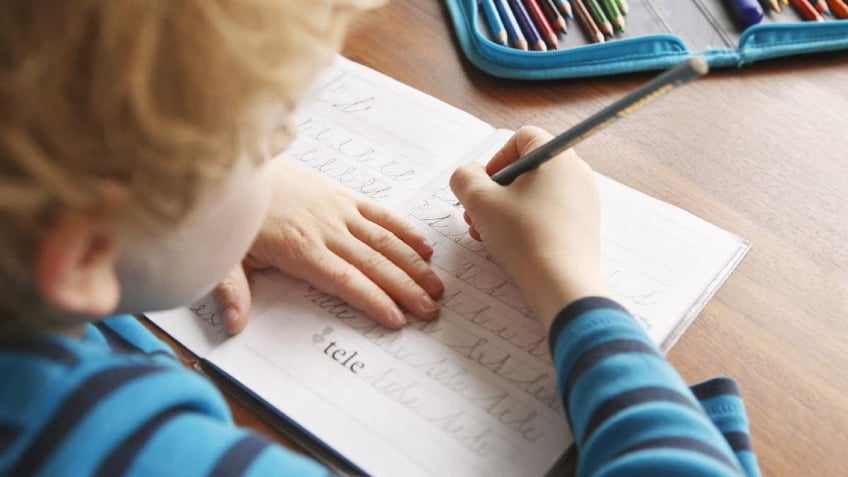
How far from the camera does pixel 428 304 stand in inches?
20.8

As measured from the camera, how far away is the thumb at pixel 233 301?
513mm

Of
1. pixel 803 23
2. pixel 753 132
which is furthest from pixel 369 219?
pixel 803 23

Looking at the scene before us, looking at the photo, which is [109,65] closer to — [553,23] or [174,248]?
[174,248]

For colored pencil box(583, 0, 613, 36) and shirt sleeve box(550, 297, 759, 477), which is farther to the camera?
colored pencil box(583, 0, 613, 36)

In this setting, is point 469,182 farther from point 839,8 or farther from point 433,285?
point 839,8

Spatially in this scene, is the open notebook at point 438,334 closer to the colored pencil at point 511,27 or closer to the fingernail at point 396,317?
the fingernail at point 396,317

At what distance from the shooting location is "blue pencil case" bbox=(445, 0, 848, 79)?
0.72m

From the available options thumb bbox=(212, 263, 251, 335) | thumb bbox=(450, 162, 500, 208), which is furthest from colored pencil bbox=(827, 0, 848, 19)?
thumb bbox=(212, 263, 251, 335)

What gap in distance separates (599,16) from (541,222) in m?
0.30

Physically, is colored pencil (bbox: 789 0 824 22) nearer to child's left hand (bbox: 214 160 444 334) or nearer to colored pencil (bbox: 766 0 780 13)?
colored pencil (bbox: 766 0 780 13)

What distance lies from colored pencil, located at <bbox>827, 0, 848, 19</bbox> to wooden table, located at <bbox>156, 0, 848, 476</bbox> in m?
0.04

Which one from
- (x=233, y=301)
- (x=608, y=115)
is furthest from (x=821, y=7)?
(x=233, y=301)

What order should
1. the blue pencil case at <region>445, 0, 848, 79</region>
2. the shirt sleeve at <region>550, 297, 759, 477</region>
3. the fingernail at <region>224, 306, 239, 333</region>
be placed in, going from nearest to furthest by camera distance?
the shirt sleeve at <region>550, 297, 759, 477</region>, the fingernail at <region>224, 306, 239, 333</region>, the blue pencil case at <region>445, 0, 848, 79</region>

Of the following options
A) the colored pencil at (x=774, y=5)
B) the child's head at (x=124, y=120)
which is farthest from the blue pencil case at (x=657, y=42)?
the child's head at (x=124, y=120)
